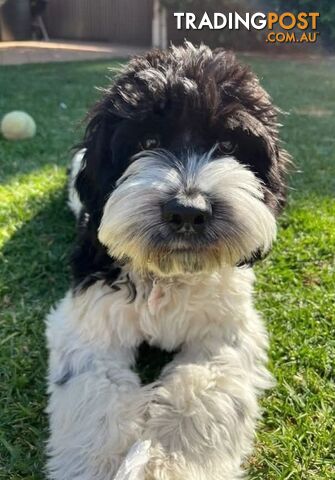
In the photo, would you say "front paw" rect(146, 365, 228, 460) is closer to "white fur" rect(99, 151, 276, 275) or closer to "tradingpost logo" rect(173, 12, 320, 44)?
"white fur" rect(99, 151, 276, 275)

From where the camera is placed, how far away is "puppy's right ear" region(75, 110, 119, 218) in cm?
224

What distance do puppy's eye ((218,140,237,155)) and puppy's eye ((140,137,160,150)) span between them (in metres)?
0.24

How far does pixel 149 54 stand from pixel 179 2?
12.4 metres

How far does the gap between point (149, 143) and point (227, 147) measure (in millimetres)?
296

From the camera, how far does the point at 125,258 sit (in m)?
2.17

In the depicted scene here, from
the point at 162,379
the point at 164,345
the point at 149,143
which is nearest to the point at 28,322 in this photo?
the point at 164,345

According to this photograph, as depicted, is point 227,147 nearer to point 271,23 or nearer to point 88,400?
point 88,400

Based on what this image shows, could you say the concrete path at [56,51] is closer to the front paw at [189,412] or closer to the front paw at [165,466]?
the front paw at [189,412]

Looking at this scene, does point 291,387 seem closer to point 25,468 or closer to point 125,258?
point 125,258

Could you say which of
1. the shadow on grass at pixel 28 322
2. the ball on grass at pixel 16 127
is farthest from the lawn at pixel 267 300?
the ball on grass at pixel 16 127

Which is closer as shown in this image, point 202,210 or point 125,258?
point 202,210

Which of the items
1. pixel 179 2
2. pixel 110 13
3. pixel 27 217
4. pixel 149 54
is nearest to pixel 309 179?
pixel 27 217

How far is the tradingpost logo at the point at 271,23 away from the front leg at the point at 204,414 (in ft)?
32.5

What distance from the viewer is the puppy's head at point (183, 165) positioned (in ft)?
6.50
